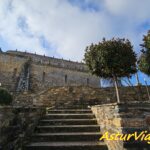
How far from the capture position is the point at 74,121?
5062 mm

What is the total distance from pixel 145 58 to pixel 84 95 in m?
4.43

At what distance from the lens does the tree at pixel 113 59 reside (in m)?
9.99

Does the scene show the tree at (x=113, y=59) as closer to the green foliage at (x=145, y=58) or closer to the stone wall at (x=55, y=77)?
the green foliage at (x=145, y=58)

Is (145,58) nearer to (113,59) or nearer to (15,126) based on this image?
(113,59)

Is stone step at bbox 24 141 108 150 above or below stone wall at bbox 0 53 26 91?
below

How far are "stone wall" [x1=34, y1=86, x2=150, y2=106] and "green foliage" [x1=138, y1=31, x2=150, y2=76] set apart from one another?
138cm

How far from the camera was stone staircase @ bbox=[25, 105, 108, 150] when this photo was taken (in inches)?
149

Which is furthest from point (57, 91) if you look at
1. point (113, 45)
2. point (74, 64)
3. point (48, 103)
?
point (74, 64)

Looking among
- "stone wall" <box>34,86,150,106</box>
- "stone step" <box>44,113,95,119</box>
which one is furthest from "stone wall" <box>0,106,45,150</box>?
"stone wall" <box>34,86,150,106</box>

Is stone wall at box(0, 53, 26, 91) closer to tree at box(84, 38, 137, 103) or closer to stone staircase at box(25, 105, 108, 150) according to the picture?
tree at box(84, 38, 137, 103)

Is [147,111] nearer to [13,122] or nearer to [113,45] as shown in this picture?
[13,122]

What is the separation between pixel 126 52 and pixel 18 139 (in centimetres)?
817

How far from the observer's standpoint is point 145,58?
36.1 ft

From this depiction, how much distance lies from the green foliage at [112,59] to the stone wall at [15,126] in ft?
21.4
